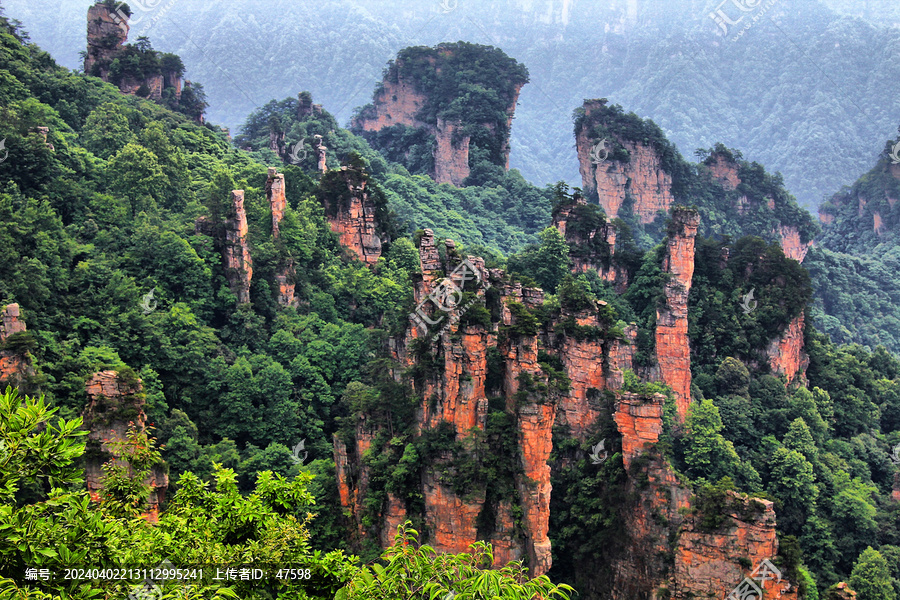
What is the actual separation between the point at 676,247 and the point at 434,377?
20.5 meters

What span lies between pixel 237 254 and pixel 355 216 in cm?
817

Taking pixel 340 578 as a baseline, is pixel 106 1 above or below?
above

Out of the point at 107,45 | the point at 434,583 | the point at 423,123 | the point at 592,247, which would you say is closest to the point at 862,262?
the point at 423,123

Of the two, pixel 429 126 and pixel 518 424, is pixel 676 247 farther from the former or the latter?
pixel 429 126

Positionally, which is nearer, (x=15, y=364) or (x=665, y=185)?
(x=15, y=364)

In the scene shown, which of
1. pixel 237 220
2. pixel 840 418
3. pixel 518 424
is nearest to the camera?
pixel 518 424

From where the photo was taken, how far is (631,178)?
79.9m

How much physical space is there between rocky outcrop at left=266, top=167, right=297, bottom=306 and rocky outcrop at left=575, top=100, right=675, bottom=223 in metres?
39.9

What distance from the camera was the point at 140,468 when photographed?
15789 mm

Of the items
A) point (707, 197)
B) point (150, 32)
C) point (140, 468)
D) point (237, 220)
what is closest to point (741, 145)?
point (707, 197)

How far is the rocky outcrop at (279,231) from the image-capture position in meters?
44.0

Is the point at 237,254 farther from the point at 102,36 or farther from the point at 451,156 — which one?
the point at 451,156

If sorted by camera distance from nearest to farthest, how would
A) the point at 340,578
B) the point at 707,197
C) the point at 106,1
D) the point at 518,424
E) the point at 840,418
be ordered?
the point at 340,578, the point at 518,424, the point at 840,418, the point at 106,1, the point at 707,197

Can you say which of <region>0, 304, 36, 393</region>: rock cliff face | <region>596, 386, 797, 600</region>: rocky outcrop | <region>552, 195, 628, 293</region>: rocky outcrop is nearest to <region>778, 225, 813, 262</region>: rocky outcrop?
<region>552, 195, 628, 293</region>: rocky outcrop
